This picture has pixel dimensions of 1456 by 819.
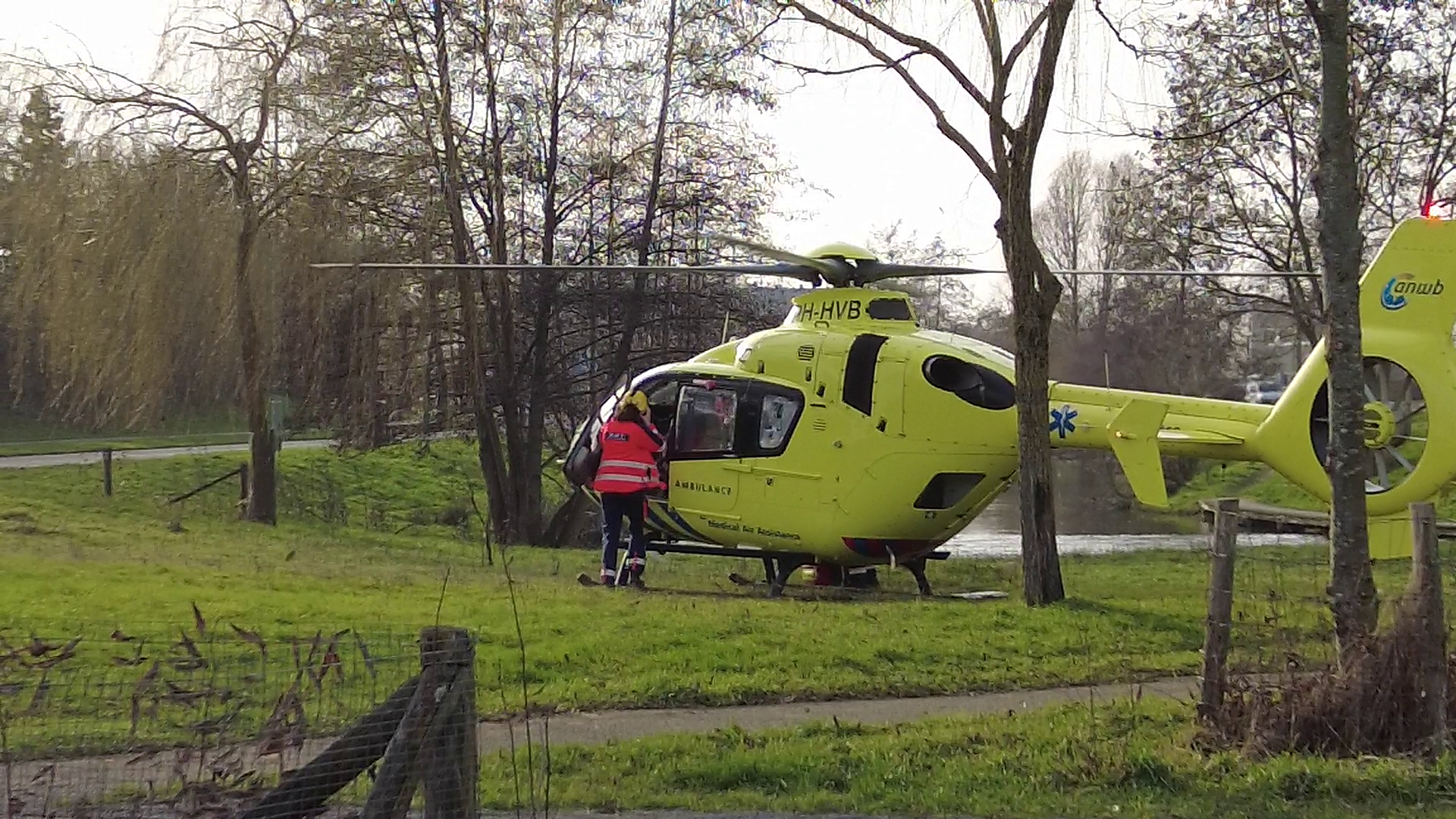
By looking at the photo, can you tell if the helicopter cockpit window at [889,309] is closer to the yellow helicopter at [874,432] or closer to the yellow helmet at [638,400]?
the yellow helicopter at [874,432]

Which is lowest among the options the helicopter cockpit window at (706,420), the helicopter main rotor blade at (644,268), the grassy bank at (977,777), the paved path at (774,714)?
the paved path at (774,714)

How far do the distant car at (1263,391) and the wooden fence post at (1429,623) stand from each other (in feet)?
127

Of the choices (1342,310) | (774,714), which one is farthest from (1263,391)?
(774,714)

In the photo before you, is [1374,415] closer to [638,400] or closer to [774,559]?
[774,559]

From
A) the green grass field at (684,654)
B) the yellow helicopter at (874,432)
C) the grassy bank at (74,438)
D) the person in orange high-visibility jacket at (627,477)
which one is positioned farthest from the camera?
the grassy bank at (74,438)

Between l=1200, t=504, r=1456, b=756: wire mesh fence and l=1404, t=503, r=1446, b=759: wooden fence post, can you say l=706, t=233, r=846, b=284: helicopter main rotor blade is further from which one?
l=1404, t=503, r=1446, b=759: wooden fence post

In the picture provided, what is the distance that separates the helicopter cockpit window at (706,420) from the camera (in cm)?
1407

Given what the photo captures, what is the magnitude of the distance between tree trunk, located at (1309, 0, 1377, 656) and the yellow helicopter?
4180mm

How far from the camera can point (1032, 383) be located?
38.6 ft

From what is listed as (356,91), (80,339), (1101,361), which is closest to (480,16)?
(356,91)

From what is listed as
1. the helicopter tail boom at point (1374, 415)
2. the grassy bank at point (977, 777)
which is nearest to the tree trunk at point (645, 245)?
the helicopter tail boom at point (1374, 415)

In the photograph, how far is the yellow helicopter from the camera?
11953mm

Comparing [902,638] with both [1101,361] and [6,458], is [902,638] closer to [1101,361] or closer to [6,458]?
[6,458]

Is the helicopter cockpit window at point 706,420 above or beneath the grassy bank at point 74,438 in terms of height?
above
